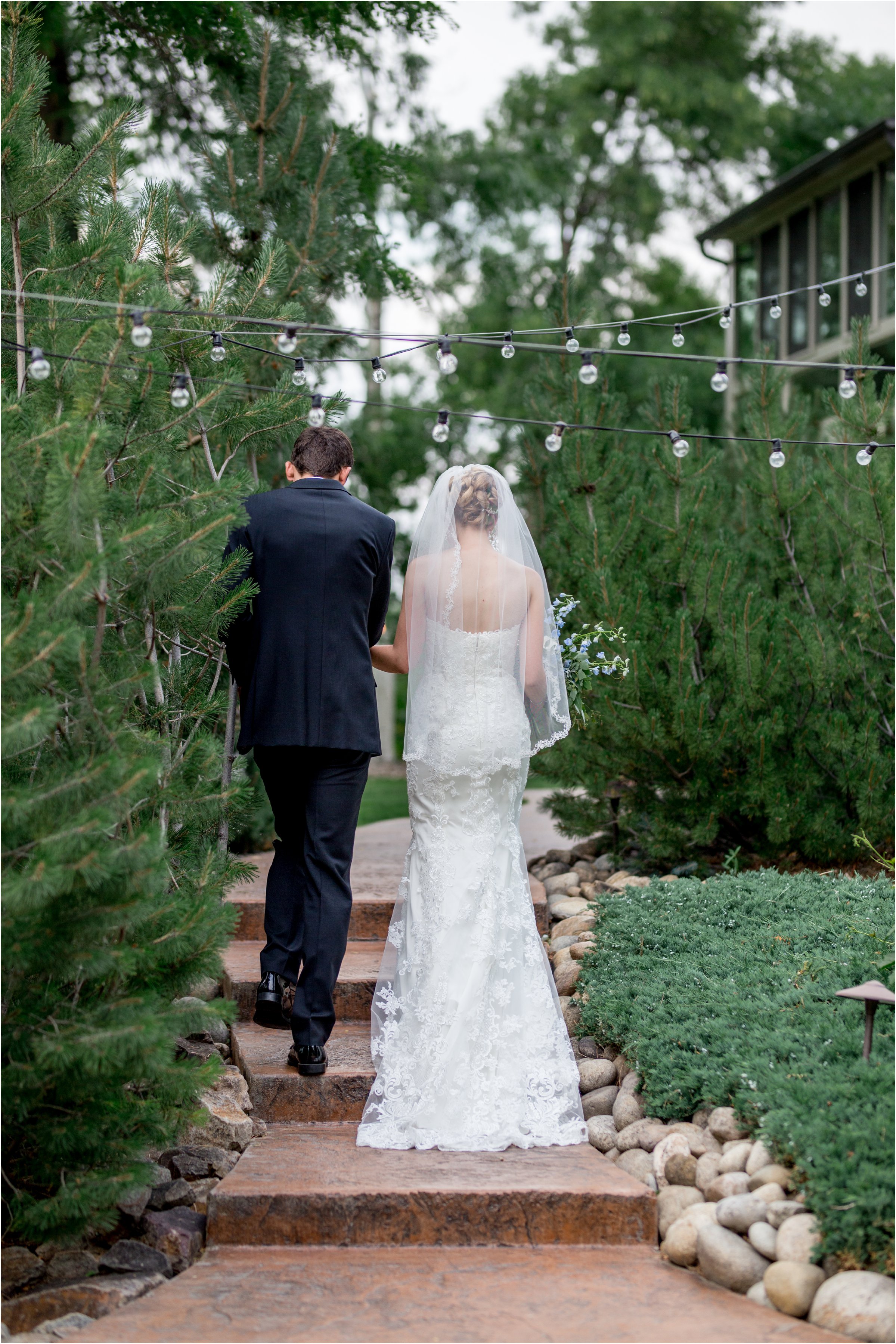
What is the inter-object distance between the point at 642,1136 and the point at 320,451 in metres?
2.44

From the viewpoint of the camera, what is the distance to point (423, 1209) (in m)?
3.03

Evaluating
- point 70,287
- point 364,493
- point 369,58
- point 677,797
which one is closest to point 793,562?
point 677,797

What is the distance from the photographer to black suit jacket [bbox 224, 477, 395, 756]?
363cm

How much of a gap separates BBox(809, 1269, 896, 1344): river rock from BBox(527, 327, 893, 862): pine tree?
2980mm

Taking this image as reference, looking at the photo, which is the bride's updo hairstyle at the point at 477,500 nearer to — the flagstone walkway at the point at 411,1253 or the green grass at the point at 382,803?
the flagstone walkway at the point at 411,1253

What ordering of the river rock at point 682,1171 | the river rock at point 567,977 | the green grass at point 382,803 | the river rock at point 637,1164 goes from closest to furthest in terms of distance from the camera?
the river rock at point 682,1171
the river rock at point 637,1164
the river rock at point 567,977
the green grass at point 382,803

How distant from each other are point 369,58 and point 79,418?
22.3 ft

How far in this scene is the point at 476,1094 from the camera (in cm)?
354

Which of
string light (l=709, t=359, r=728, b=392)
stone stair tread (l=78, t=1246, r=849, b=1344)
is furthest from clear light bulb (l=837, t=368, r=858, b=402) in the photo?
stone stair tread (l=78, t=1246, r=849, b=1344)

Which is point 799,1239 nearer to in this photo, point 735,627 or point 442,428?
point 442,428

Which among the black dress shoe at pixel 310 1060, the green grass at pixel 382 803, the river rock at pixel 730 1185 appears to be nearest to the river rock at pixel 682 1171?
the river rock at pixel 730 1185

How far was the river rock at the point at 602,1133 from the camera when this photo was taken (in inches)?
141

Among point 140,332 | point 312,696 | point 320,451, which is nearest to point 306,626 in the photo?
point 312,696

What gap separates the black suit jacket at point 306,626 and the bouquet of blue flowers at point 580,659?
108 cm
